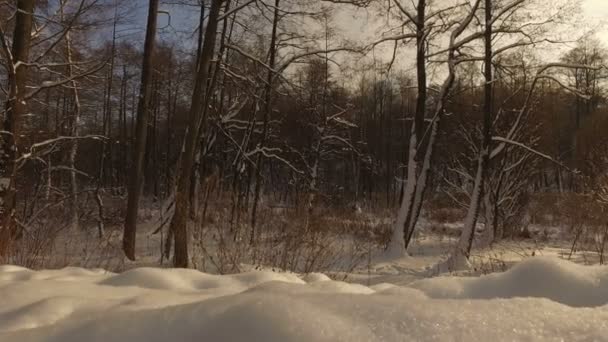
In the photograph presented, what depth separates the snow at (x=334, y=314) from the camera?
147cm

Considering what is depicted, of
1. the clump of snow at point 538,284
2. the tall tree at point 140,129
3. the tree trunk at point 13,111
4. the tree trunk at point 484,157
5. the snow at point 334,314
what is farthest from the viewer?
the tall tree at point 140,129

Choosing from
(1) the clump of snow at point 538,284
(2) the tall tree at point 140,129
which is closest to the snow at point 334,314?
(1) the clump of snow at point 538,284

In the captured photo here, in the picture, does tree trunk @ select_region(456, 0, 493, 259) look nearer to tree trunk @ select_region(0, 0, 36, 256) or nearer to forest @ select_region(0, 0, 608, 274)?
forest @ select_region(0, 0, 608, 274)

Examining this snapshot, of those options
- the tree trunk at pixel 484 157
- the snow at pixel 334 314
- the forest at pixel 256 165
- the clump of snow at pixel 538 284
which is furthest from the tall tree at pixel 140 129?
the clump of snow at pixel 538 284

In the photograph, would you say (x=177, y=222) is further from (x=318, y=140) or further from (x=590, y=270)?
(x=318, y=140)

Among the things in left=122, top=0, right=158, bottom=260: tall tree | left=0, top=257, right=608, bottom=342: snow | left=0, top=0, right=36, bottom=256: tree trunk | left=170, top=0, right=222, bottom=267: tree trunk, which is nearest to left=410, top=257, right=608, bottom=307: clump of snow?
left=0, top=257, right=608, bottom=342: snow

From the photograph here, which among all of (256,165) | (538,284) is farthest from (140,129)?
(538,284)

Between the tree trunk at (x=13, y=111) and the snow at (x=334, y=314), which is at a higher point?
the tree trunk at (x=13, y=111)

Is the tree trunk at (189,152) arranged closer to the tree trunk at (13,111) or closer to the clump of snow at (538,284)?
the tree trunk at (13,111)

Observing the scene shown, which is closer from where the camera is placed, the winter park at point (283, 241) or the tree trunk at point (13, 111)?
the winter park at point (283, 241)

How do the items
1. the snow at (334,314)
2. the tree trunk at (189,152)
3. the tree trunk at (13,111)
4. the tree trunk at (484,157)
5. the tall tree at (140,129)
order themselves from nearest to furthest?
the snow at (334,314), the tree trunk at (13,111), the tree trunk at (189,152), the tree trunk at (484,157), the tall tree at (140,129)

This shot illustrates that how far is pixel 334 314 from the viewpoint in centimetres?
160

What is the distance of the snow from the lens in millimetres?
1471

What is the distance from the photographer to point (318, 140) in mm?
21453
